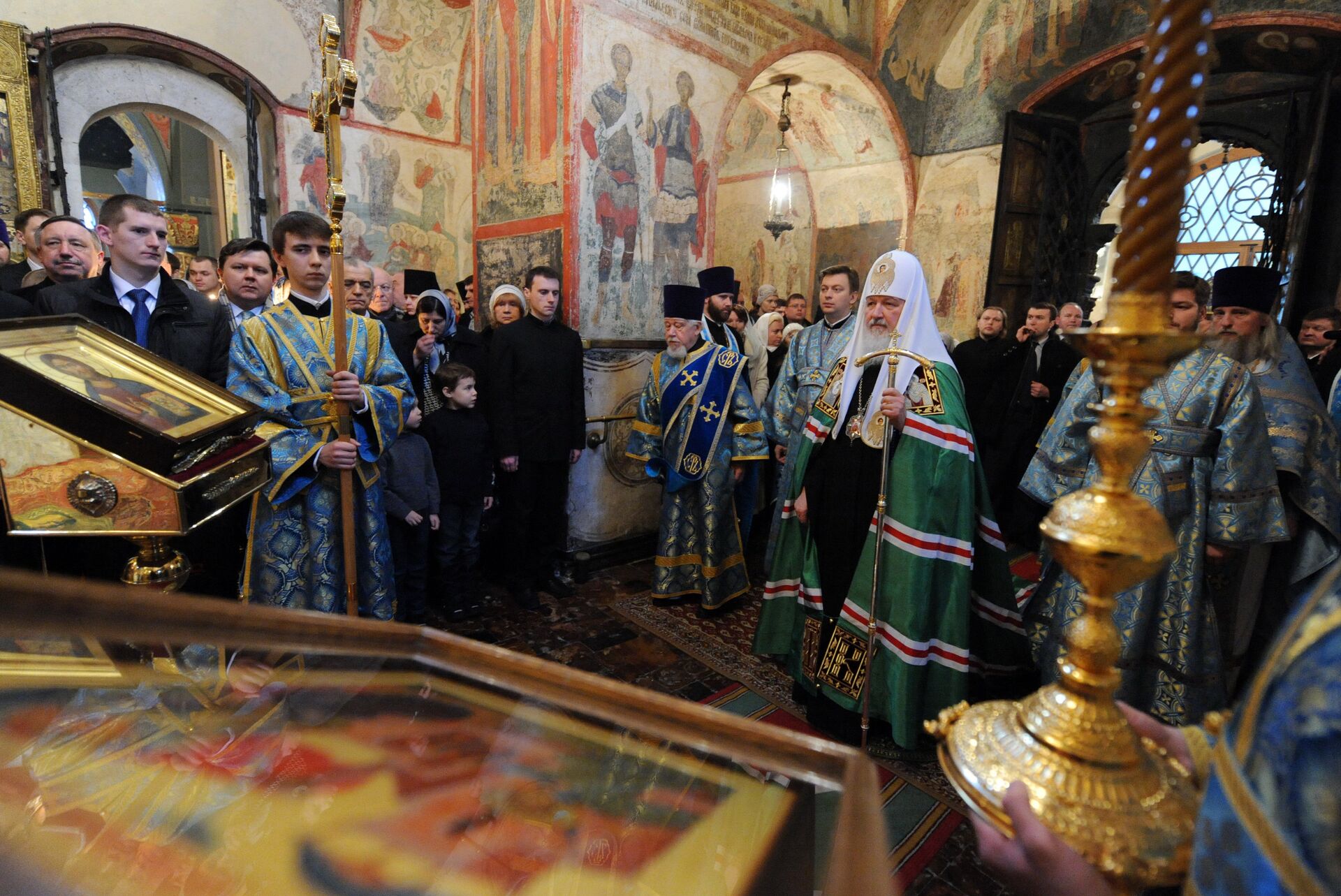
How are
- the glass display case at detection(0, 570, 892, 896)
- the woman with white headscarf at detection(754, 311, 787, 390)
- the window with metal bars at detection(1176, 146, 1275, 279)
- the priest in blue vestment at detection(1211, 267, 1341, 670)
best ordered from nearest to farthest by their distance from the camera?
the glass display case at detection(0, 570, 892, 896)
the priest in blue vestment at detection(1211, 267, 1341, 670)
the woman with white headscarf at detection(754, 311, 787, 390)
the window with metal bars at detection(1176, 146, 1275, 279)

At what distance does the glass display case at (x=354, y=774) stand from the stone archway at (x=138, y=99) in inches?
315

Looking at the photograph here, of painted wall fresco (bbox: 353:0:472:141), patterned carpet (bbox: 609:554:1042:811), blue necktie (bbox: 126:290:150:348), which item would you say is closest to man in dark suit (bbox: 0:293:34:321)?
blue necktie (bbox: 126:290:150:348)

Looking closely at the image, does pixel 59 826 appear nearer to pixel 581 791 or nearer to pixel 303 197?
pixel 581 791

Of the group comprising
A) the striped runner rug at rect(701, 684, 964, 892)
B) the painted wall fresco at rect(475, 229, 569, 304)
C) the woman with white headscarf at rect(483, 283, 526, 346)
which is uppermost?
the painted wall fresco at rect(475, 229, 569, 304)

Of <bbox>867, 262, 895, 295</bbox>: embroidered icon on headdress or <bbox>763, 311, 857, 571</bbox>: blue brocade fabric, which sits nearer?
<bbox>867, 262, 895, 295</bbox>: embroidered icon on headdress

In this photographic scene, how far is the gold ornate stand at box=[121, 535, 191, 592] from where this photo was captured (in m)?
1.96

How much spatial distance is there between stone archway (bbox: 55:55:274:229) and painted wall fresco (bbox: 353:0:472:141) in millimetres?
1417

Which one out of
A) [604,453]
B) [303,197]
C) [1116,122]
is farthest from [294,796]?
[1116,122]

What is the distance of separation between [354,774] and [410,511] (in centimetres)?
321

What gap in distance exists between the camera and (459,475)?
4312mm

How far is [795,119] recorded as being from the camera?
984 cm

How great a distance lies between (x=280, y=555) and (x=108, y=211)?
162 centimetres

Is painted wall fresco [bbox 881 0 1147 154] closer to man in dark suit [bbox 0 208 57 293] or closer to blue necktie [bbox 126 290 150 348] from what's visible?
blue necktie [bbox 126 290 150 348]

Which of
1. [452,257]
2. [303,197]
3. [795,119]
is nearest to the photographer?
[303,197]
